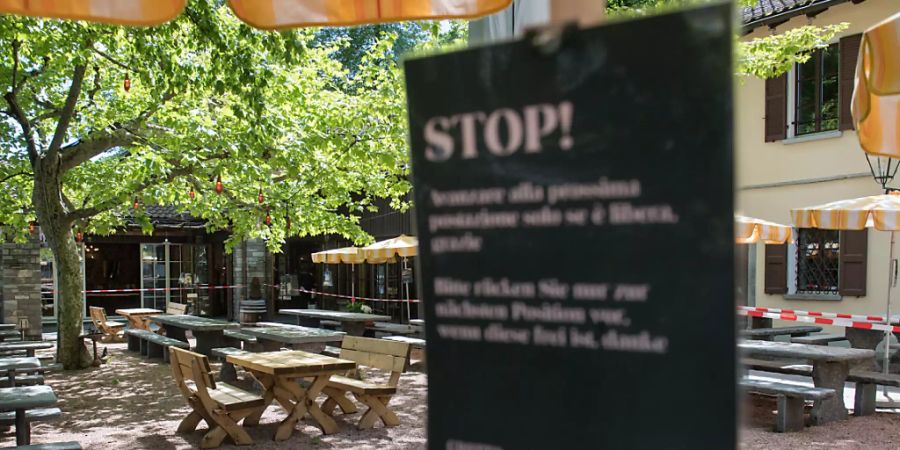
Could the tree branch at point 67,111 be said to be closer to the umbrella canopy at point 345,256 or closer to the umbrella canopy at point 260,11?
the umbrella canopy at point 345,256

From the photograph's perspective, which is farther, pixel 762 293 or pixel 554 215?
pixel 762 293

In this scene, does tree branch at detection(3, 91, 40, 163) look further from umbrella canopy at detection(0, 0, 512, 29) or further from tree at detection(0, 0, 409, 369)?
umbrella canopy at detection(0, 0, 512, 29)

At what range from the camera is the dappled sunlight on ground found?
7141mm

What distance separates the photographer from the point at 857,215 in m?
8.69

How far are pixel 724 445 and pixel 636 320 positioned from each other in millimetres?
216

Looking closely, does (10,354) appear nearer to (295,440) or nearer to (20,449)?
(295,440)

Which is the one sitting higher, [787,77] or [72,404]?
[787,77]

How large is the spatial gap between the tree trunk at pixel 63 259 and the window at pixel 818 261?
12.2 meters

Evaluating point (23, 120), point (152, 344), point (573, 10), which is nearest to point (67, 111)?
point (23, 120)

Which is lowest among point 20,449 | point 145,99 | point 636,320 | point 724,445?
point 20,449

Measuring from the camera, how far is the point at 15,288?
1661cm

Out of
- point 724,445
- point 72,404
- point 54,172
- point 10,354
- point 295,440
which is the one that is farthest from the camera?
point 54,172

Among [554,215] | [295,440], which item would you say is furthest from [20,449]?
[554,215]

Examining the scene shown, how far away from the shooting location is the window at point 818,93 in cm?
1326
